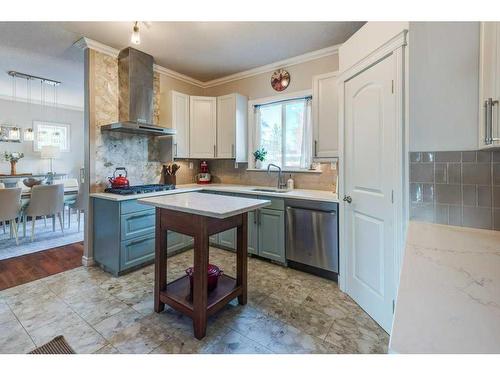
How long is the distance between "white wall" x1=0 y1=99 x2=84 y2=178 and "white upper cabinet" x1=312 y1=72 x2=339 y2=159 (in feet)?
21.5

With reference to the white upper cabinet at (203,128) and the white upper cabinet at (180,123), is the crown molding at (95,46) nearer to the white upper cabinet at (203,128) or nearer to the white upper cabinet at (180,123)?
the white upper cabinet at (180,123)

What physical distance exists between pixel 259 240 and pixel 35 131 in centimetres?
621

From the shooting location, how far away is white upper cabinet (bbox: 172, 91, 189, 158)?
358 cm

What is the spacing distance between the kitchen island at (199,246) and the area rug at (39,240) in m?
2.77

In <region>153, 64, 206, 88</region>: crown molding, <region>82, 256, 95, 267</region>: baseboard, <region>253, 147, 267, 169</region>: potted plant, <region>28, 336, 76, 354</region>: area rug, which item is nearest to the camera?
<region>28, 336, 76, 354</region>: area rug

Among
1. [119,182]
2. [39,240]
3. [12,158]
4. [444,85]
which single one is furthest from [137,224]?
[12,158]

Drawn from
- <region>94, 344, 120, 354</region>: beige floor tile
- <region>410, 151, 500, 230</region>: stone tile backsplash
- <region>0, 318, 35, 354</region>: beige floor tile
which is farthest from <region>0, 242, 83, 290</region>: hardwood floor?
<region>410, 151, 500, 230</region>: stone tile backsplash

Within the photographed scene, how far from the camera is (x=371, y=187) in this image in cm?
200

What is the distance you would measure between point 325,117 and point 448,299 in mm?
2285

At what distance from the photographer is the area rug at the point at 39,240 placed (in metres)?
3.53

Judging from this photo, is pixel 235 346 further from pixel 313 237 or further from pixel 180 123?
pixel 180 123

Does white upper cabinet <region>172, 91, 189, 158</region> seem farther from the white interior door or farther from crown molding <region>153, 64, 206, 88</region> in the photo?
the white interior door

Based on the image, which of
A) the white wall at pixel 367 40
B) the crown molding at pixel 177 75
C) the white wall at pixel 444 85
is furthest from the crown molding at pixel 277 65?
the white wall at pixel 444 85
